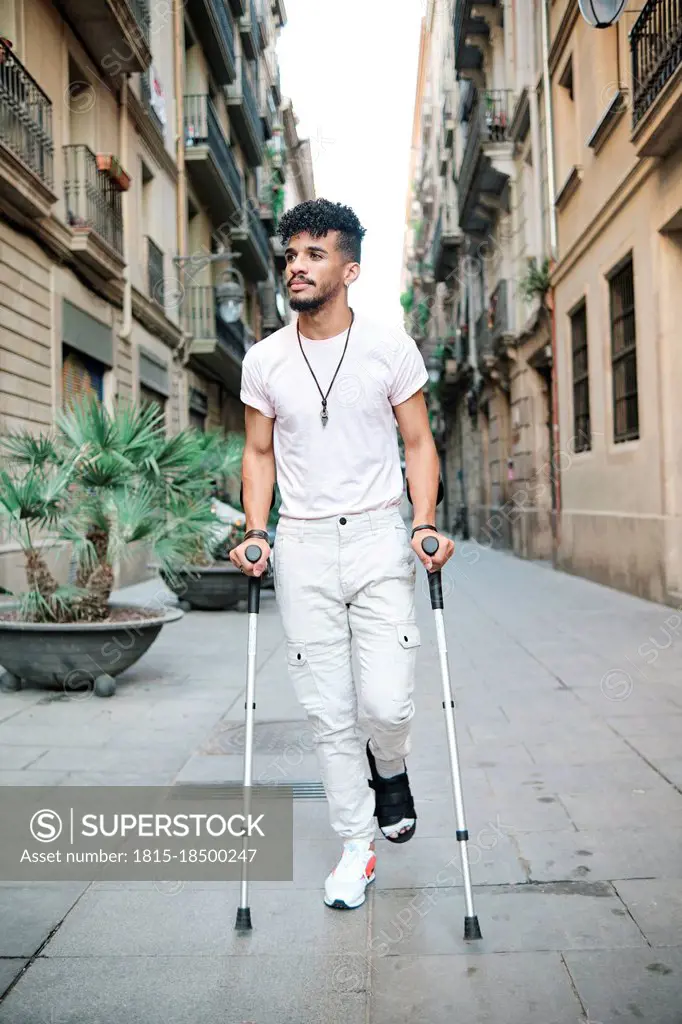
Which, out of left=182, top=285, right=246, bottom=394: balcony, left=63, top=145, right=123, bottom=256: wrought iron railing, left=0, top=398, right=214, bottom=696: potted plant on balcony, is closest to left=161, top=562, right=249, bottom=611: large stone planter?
left=0, top=398, right=214, bottom=696: potted plant on balcony

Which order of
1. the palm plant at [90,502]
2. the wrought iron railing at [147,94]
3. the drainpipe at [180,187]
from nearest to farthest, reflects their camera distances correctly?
the palm plant at [90,502]
the wrought iron railing at [147,94]
the drainpipe at [180,187]

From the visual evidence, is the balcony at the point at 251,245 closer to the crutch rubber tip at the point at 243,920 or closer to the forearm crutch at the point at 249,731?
the forearm crutch at the point at 249,731

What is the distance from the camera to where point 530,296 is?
640 inches

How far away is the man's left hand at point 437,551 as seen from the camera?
Result: 2744 millimetres

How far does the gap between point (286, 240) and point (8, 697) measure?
394 centimetres

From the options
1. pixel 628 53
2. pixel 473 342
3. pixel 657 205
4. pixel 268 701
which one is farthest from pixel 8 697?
pixel 473 342

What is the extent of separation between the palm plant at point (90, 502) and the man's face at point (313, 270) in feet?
10.9

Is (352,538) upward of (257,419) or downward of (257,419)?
downward

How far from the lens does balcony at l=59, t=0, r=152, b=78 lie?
40.2ft

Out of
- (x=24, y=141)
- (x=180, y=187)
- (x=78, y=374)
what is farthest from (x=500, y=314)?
(x=24, y=141)

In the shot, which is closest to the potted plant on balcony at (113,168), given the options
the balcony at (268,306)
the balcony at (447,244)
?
the balcony at (447,244)

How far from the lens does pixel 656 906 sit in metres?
2.70

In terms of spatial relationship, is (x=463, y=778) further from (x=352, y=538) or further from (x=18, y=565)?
(x=18, y=565)

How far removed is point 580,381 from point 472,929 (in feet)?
40.8
